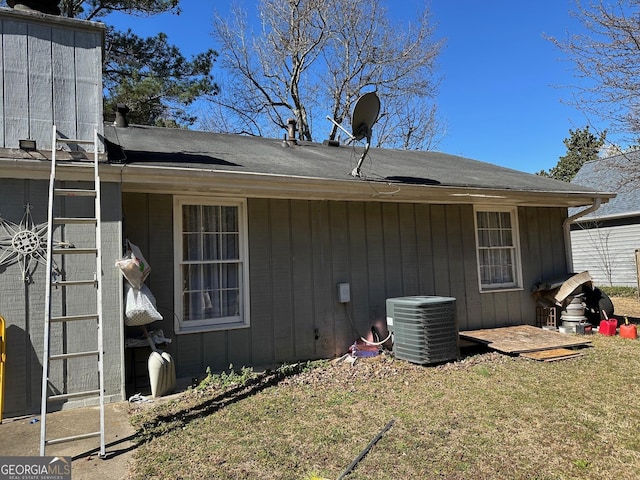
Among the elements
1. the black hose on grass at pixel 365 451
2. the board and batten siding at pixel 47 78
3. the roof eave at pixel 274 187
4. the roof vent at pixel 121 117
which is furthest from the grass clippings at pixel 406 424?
the roof vent at pixel 121 117

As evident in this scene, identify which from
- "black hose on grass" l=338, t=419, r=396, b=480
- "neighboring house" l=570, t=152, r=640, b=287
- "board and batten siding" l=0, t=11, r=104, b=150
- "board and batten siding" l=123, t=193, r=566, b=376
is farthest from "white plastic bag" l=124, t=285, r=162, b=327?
"neighboring house" l=570, t=152, r=640, b=287

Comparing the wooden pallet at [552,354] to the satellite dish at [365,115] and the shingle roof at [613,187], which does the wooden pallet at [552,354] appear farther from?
the shingle roof at [613,187]

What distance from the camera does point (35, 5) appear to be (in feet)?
14.5

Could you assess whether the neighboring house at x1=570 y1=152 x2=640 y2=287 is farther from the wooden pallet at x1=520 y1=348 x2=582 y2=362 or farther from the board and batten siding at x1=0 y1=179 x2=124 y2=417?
the board and batten siding at x1=0 y1=179 x2=124 y2=417

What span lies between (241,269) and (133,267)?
5.19 feet

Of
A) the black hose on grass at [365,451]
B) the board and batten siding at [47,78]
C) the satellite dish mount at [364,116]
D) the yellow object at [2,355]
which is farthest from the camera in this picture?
the satellite dish mount at [364,116]

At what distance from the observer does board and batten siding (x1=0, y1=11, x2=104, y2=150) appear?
4.07m

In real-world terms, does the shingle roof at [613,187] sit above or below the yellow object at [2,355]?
above

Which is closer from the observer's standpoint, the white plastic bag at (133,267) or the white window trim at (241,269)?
the white plastic bag at (133,267)

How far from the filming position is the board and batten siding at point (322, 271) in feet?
16.4

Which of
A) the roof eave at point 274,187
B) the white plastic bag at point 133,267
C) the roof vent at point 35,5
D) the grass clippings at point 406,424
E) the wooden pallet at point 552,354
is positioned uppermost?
the roof vent at point 35,5

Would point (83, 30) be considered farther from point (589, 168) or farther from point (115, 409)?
point (589, 168)

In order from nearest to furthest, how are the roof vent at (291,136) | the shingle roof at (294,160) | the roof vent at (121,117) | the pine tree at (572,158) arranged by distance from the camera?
Answer: the shingle roof at (294,160) < the roof vent at (121,117) < the roof vent at (291,136) < the pine tree at (572,158)

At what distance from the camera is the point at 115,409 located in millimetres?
3939
